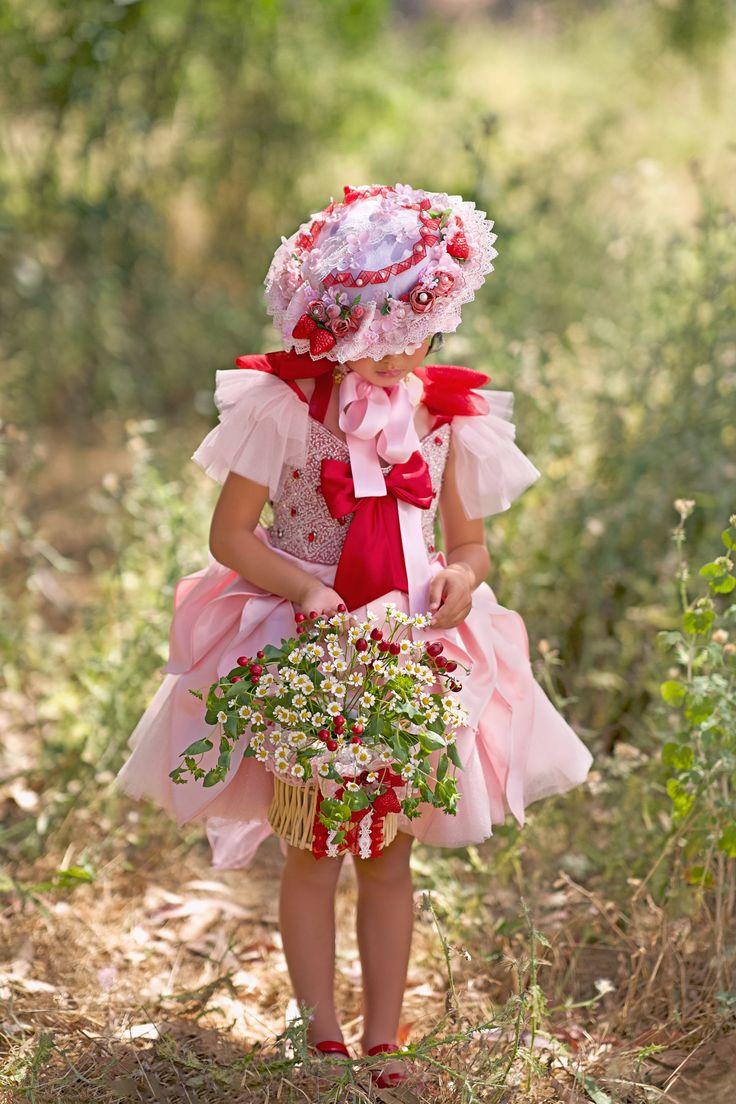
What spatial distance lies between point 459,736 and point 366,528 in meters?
0.38

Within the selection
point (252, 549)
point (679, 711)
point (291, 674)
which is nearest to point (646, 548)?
point (679, 711)

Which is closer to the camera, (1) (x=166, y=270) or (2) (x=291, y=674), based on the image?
(2) (x=291, y=674)

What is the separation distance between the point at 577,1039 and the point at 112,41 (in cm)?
424

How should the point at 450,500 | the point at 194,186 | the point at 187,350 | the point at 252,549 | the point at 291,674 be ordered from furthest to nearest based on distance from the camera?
1. the point at 194,186
2. the point at 187,350
3. the point at 450,500
4. the point at 252,549
5. the point at 291,674

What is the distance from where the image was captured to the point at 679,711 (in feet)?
9.24

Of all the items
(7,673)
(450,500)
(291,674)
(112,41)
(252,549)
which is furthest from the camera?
(112,41)

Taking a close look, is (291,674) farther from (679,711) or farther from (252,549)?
(679,711)

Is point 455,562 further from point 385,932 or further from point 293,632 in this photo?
point 385,932

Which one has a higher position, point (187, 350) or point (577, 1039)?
point (187, 350)

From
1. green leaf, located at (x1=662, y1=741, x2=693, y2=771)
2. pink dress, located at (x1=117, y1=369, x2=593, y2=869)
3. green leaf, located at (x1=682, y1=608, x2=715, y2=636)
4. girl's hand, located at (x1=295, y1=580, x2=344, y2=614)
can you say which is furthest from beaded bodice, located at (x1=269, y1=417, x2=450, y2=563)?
green leaf, located at (x1=662, y1=741, x2=693, y2=771)

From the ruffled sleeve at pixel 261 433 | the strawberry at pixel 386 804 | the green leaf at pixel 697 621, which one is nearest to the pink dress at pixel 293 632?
the ruffled sleeve at pixel 261 433

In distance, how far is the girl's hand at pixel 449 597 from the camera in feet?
7.00

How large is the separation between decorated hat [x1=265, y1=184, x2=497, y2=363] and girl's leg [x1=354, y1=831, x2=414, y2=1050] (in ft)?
2.80

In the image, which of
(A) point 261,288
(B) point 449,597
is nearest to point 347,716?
(B) point 449,597
